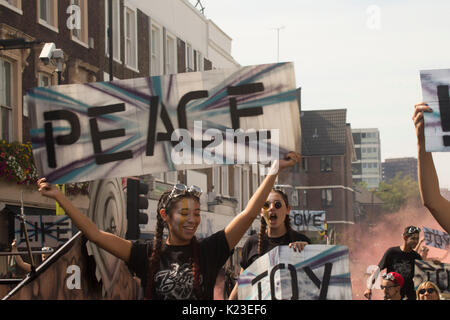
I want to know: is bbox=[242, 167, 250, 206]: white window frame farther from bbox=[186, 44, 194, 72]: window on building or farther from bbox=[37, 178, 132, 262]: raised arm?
bbox=[37, 178, 132, 262]: raised arm

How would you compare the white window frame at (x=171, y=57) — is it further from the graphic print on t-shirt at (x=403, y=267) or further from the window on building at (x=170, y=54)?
the graphic print on t-shirt at (x=403, y=267)

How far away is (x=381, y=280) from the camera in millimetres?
7891

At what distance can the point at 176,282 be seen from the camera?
5.32 m

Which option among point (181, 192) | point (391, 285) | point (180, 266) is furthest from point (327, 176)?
point (180, 266)

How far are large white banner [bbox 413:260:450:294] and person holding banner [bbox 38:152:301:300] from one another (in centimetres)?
297

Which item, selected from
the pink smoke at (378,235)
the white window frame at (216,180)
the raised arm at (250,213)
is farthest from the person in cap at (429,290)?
the pink smoke at (378,235)

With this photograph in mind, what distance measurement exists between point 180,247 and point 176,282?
26 cm

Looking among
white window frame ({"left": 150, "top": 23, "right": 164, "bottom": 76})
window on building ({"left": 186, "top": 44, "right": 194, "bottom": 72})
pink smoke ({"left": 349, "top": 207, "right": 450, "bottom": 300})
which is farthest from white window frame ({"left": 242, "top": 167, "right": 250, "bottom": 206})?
pink smoke ({"left": 349, "top": 207, "right": 450, "bottom": 300})

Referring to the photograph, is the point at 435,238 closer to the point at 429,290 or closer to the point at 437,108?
the point at 429,290

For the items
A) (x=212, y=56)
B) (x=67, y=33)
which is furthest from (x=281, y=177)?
(x=67, y=33)

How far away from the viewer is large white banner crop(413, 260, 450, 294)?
26.8 ft

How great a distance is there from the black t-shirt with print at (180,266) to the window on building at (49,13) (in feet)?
63.9

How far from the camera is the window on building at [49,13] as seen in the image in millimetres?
24297

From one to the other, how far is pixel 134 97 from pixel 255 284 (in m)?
1.69
